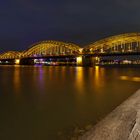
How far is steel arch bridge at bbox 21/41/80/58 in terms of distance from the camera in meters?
128

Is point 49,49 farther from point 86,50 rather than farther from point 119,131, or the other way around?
point 119,131

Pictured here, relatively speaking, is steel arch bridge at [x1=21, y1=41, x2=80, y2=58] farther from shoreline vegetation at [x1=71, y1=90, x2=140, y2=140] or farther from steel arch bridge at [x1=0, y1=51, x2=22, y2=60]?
shoreline vegetation at [x1=71, y1=90, x2=140, y2=140]

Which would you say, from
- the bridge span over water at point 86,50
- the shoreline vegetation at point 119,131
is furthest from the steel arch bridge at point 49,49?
the shoreline vegetation at point 119,131

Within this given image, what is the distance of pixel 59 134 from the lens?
7.30 metres

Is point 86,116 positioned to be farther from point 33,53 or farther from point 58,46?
point 33,53

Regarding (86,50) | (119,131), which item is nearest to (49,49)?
(86,50)

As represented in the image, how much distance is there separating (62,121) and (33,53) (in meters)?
146

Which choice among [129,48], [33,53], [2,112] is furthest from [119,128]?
[33,53]

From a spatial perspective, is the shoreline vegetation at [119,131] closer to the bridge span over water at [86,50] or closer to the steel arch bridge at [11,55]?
the bridge span over water at [86,50]

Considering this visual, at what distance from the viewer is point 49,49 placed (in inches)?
5723

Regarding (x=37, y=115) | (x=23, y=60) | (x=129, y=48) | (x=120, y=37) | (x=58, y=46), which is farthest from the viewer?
(x=23, y=60)

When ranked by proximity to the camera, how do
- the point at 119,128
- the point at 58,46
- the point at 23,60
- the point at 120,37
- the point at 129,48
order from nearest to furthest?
the point at 119,128 → the point at 129,48 → the point at 120,37 → the point at 58,46 → the point at 23,60

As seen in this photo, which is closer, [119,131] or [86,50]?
[119,131]

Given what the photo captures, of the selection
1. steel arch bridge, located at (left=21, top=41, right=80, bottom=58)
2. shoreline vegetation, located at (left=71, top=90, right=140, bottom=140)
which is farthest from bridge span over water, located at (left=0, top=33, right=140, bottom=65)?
shoreline vegetation, located at (left=71, top=90, right=140, bottom=140)
